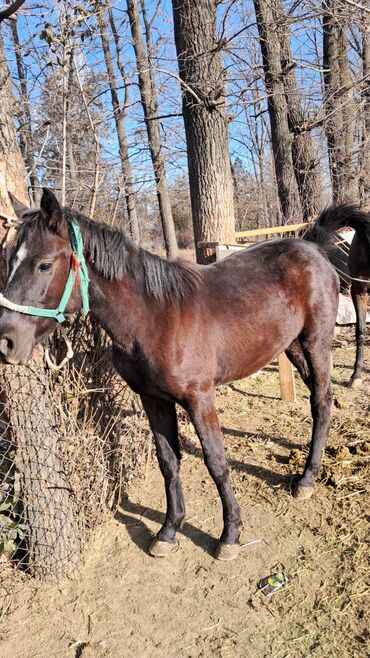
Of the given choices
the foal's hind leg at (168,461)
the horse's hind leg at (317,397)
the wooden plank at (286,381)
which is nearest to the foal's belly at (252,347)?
the horse's hind leg at (317,397)

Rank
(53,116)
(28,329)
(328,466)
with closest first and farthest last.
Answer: (28,329) → (328,466) → (53,116)

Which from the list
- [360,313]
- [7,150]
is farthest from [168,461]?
[360,313]

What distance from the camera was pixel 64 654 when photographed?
79.7 inches

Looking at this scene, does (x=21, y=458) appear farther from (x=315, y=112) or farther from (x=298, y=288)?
(x=315, y=112)

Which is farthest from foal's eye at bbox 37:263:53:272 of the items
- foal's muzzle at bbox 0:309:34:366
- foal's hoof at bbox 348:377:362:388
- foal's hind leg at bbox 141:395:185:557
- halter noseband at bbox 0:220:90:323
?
foal's hoof at bbox 348:377:362:388

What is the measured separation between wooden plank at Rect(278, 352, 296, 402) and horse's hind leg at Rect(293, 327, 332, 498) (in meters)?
1.25

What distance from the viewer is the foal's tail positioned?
10.7ft

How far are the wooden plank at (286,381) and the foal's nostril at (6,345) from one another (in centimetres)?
300

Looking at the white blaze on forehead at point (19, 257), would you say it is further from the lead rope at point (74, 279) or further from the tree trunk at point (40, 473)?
the tree trunk at point (40, 473)

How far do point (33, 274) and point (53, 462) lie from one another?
1.20 m

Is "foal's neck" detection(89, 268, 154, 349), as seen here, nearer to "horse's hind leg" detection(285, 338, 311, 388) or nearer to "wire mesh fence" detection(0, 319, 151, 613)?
"wire mesh fence" detection(0, 319, 151, 613)

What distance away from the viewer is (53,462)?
8.08ft

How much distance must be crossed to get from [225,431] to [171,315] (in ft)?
6.62

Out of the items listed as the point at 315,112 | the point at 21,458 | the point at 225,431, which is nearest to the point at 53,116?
the point at 21,458
